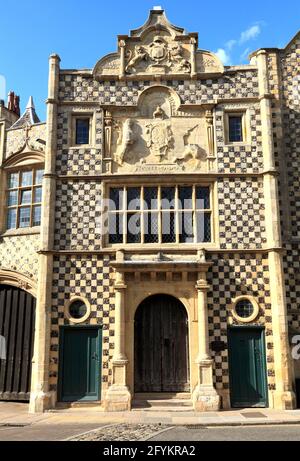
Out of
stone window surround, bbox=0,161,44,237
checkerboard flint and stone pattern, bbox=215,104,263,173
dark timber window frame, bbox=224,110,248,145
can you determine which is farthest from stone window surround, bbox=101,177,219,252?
stone window surround, bbox=0,161,44,237

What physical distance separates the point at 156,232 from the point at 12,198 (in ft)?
20.4

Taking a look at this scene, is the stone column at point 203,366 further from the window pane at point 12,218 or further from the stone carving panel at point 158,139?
the window pane at point 12,218

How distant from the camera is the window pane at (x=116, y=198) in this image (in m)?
16.8

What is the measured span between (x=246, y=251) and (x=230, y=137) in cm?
441

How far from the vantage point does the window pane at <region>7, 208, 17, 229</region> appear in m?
18.3

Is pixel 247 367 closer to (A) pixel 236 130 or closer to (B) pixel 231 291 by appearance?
(B) pixel 231 291

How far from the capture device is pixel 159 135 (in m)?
17.1

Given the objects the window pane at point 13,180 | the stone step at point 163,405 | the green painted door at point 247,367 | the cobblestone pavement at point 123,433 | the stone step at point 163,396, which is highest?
the window pane at point 13,180

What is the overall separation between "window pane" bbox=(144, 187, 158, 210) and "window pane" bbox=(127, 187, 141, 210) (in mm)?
255

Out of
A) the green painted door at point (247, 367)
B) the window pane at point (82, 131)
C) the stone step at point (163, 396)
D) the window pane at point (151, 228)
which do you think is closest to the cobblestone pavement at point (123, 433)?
the stone step at point (163, 396)

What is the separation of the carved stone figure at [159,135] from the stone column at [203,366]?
4837mm

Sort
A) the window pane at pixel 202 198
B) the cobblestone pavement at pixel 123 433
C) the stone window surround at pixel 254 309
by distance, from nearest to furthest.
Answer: the cobblestone pavement at pixel 123 433 < the stone window surround at pixel 254 309 < the window pane at pixel 202 198

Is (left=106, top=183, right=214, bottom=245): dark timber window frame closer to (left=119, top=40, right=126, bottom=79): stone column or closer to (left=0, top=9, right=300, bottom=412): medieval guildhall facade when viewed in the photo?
(left=0, top=9, right=300, bottom=412): medieval guildhall facade

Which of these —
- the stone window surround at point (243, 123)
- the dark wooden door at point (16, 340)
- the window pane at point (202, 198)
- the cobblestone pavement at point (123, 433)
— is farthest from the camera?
the dark wooden door at point (16, 340)
